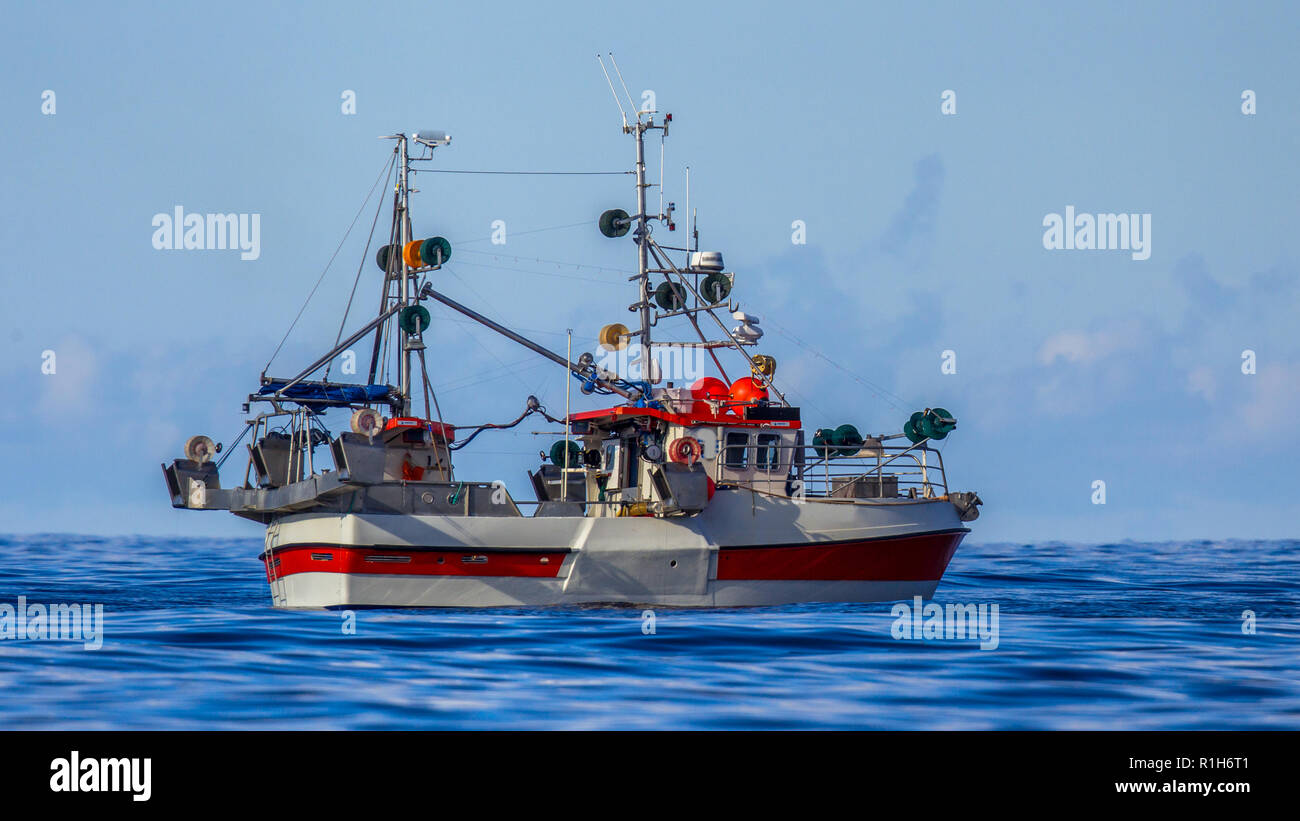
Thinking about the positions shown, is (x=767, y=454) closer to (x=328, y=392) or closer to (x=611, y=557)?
(x=611, y=557)

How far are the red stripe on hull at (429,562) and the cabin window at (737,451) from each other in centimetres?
484

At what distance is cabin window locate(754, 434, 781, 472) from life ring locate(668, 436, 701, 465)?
10.5ft

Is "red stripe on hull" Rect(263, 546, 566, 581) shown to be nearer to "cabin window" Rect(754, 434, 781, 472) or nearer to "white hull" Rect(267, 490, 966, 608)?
"white hull" Rect(267, 490, 966, 608)

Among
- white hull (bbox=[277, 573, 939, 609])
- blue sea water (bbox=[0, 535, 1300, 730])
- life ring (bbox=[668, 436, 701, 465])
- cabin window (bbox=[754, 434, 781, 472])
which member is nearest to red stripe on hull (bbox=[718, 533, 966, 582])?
white hull (bbox=[277, 573, 939, 609])

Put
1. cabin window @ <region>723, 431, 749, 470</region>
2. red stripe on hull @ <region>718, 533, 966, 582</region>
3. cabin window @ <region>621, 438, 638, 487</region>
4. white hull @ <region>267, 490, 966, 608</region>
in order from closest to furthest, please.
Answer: white hull @ <region>267, 490, 966, 608</region> < red stripe on hull @ <region>718, 533, 966, 582</region> < cabin window @ <region>723, 431, 749, 470</region> < cabin window @ <region>621, 438, 638, 487</region>

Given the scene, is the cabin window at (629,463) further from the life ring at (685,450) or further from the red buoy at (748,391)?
the life ring at (685,450)

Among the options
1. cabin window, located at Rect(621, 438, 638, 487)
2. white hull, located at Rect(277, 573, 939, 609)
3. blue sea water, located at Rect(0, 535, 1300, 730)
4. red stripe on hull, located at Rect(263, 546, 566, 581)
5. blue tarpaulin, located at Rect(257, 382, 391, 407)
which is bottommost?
blue sea water, located at Rect(0, 535, 1300, 730)

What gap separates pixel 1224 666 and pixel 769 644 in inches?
264

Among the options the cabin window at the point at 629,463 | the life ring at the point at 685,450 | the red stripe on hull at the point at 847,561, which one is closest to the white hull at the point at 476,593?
the red stripe on hull at the point at 847,561

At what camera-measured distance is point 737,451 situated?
106ft

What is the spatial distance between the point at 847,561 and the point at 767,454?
2876mm

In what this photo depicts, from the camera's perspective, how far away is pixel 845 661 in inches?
849

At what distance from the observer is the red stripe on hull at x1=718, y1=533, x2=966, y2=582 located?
30484 mm

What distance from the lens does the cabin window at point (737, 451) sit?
32.1m
